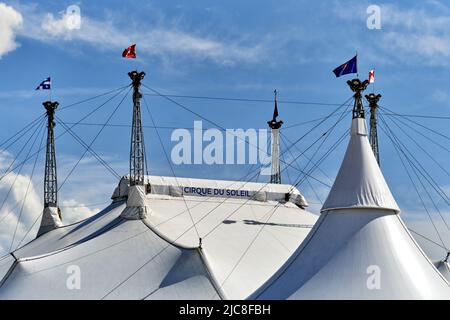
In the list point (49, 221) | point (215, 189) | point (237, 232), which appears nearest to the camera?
point (237, 232)

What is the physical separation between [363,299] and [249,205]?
52.1ft

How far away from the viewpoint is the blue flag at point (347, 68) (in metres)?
34.8

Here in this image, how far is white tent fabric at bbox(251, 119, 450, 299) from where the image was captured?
26172 mm

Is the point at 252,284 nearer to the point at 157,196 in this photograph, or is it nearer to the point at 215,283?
the point at 215,283

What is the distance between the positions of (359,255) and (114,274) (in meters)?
9.62

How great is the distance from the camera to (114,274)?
3194cm

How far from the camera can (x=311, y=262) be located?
2730 cm

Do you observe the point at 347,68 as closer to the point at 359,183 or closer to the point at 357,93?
the point at 357,93

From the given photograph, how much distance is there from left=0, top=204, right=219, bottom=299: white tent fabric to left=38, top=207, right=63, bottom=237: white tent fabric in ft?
30.1

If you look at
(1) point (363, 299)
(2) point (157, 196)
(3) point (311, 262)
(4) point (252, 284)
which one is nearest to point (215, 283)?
(4) point (252, 284)

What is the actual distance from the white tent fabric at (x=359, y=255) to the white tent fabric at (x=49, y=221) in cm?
1729

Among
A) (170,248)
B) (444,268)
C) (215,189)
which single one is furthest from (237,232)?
(444,268)

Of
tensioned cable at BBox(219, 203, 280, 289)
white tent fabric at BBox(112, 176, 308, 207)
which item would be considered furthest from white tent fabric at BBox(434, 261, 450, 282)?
tensioned cable at BBox(219, 203, 280, 289)
